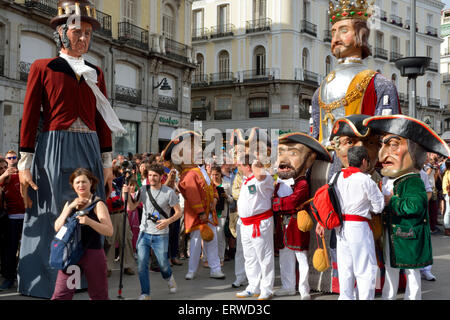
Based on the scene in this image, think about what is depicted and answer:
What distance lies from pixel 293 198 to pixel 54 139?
8.89 feet

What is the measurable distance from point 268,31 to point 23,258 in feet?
92.1

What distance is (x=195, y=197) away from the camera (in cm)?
696

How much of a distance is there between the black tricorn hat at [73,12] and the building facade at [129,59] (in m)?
12.5

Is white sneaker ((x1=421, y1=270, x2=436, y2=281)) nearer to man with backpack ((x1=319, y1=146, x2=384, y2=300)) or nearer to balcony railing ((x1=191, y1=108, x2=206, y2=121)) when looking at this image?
man with backpack ((x1=319, y1=146, x2=384, y2=300))

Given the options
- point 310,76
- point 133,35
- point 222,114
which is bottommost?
point 222,114

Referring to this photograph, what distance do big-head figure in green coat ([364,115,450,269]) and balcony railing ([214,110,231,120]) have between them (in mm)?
27637

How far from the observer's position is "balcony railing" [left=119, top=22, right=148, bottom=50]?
2162 centimetres

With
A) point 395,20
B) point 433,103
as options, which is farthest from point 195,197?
point 433,103

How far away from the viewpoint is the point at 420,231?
4.84m

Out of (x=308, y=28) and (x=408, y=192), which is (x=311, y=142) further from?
(x=308, y=28)

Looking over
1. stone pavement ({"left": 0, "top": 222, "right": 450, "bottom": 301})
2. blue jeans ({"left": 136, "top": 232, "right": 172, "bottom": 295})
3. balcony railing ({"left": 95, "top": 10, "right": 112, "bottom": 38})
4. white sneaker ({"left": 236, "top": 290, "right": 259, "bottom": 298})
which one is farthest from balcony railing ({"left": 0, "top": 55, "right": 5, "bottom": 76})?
white sneaker ({"left": 236, "top": 290, "right": 259, "bottom": 298})
